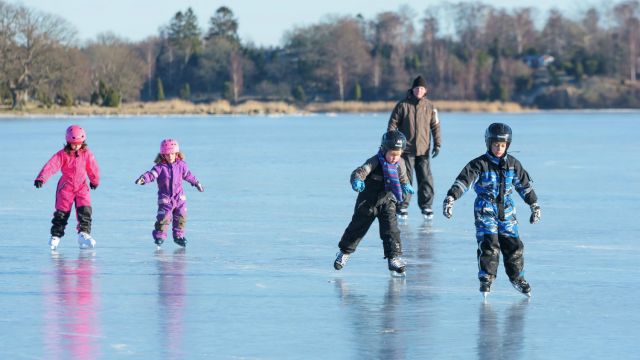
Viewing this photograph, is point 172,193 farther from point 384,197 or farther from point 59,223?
point 384,197

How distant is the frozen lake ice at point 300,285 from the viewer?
20.7ft

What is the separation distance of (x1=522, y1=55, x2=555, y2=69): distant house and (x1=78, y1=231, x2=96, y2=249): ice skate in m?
102

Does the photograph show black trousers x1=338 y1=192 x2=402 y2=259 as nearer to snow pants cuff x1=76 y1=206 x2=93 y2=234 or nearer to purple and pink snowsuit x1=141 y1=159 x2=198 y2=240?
purple and pink snowsuit x1=141 y1=159 x2=198 y2=240

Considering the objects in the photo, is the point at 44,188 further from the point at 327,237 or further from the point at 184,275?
the point at 184,275

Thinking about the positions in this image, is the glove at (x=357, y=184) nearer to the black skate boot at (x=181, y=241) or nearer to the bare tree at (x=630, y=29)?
the black skate boot at (x=181, y=241)

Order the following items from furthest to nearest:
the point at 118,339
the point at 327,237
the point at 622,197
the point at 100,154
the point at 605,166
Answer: the point at 100,154
the point at 605,166
the point at 622,197
the point at 327,237
the point at 118,339

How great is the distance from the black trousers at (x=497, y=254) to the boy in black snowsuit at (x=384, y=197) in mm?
978

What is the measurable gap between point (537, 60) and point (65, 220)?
104561mm

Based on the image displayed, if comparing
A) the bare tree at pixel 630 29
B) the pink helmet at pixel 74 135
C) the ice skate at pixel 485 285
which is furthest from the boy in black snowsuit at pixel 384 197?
the bare tree at pixel 630 29

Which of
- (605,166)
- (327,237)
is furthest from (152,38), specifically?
(327,237)

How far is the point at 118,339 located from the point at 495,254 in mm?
2687

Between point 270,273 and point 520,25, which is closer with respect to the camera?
point 270,273

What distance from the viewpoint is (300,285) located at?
839 centimetres

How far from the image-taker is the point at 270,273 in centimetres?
895
